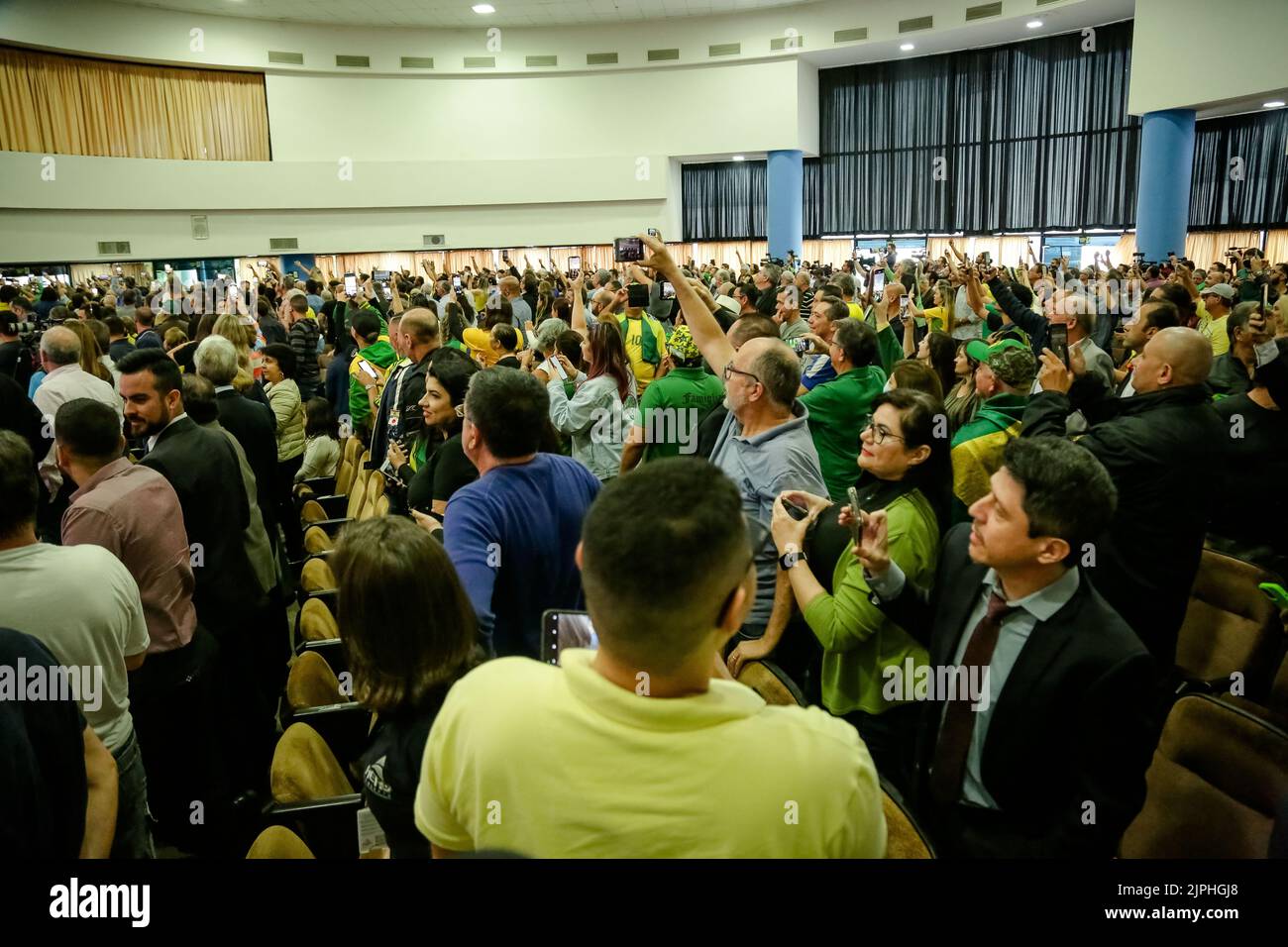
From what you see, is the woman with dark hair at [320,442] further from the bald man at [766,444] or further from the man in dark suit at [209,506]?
the bald man at [766,444]

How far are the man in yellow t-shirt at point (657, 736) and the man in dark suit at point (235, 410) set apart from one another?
3355 mm

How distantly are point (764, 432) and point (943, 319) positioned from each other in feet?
14.8

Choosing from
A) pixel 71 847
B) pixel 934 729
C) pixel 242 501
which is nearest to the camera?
pixel 71 847

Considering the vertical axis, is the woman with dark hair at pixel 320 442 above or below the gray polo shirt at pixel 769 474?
below

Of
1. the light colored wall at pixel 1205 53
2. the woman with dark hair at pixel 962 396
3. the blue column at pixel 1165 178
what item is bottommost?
the woman with dark hair at pixel 962 396

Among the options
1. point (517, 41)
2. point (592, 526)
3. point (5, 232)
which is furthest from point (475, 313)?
point (517, 41)

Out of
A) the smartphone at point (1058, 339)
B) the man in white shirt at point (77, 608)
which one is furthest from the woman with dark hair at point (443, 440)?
the smartphone at point (1058, 339)

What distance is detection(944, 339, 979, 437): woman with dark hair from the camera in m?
4.14

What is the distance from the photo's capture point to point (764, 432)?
288cm

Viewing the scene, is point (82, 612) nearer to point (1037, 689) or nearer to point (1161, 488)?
point (1037, 689)

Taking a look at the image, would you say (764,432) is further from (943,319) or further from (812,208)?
(812,208)

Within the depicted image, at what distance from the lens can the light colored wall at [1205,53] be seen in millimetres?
11414

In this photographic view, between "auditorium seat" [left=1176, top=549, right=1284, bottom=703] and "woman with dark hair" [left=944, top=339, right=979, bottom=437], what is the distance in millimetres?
1148
